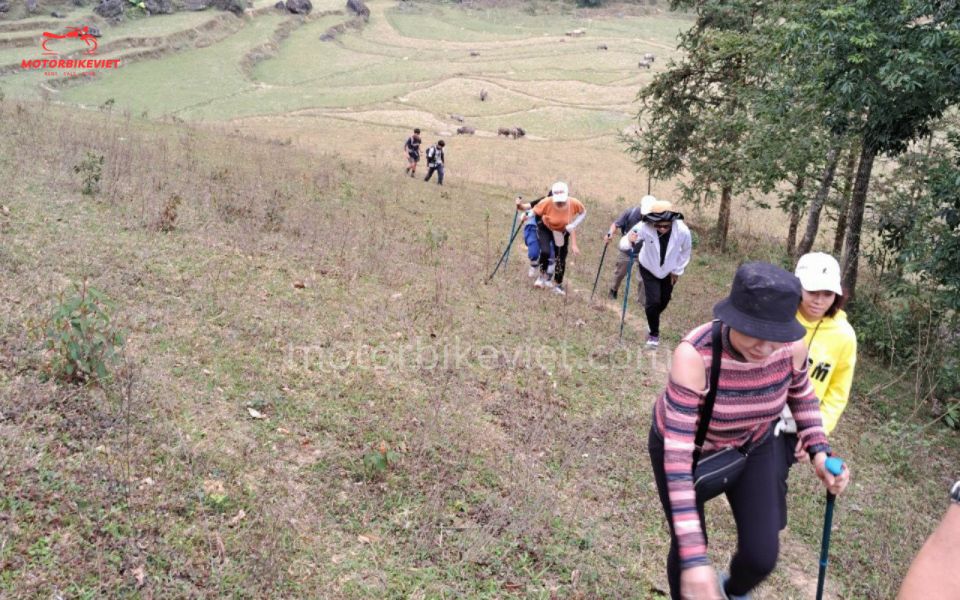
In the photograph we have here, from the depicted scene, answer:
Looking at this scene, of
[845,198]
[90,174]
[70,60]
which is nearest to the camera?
[90,174]

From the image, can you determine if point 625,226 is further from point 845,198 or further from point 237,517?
point 237,517

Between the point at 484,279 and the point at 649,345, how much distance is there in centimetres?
298

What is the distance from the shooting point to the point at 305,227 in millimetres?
10922

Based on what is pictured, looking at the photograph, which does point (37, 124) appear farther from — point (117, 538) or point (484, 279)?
point (117, 538)

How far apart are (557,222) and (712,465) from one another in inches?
290

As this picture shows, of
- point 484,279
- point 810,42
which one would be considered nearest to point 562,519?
point 484,279

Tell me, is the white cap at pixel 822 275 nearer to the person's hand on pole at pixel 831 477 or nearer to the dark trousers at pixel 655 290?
the person's hand on pole at pixel 831 477

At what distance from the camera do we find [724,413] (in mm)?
3246

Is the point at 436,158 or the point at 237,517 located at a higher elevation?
the point at 237,517

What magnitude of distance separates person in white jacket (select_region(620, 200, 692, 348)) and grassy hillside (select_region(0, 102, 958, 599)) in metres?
1.19

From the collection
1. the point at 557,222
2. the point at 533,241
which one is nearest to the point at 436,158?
the point at 533,241

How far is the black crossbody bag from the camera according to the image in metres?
3.26

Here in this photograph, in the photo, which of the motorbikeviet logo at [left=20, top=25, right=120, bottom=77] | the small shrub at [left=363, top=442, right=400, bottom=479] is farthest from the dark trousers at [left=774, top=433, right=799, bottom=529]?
the motorbikeviet logo at [left=20, top=25, right=120, bottom=77]

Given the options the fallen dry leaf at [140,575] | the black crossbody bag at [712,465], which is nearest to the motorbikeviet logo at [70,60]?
the fallen dry leaf at [140,575]
